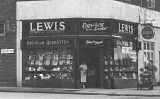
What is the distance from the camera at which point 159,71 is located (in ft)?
127

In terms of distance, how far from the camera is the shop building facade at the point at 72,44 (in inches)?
1232

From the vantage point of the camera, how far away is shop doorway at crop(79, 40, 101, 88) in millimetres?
32031

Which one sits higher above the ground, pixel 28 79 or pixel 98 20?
pixel 98 20

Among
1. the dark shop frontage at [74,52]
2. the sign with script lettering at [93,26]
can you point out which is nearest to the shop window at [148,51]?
the dark shop frontage at [74,52]

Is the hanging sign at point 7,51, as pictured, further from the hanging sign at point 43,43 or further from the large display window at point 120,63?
the large display window at point 120,63

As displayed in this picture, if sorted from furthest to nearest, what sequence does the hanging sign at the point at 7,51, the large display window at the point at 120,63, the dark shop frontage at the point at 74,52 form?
1. the hanging sign at the point at 7,51
2. the large display window at the point at 120,63
3. the dark shop frontage at the point at 74,52

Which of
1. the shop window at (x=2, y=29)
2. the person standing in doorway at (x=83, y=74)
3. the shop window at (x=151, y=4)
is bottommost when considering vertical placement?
the person standing in doorway at (x=83, y=74)

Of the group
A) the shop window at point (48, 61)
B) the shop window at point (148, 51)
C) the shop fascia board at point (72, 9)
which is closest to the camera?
the shop fascia board at point (72, 9)

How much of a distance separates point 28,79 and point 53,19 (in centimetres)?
451

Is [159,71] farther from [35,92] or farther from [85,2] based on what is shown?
[35,92]

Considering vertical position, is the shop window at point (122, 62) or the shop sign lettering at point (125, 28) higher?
the shop sign lettering at point (125, 28)

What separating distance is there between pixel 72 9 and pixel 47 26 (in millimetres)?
2111

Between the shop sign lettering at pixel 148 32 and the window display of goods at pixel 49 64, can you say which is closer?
the shop sign lettering at pixel 148 32

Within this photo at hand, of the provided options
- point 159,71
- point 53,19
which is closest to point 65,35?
point 53,19
